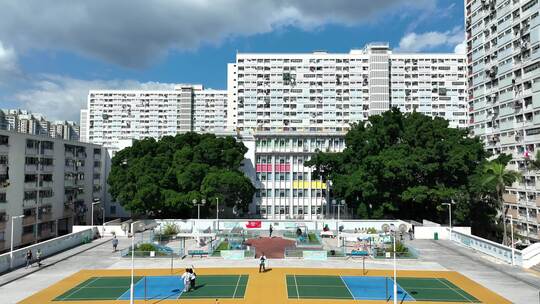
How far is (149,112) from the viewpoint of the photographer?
15962 cm

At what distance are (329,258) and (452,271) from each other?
35.6 ft

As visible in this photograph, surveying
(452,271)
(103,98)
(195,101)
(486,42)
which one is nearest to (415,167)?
(452,271)

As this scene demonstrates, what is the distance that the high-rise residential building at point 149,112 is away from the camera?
15912 cm

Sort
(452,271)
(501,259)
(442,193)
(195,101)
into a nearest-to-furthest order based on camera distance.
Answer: (452,271) < (501,259) < (442,193) < (195,101)

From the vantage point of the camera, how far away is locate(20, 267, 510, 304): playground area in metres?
27.4

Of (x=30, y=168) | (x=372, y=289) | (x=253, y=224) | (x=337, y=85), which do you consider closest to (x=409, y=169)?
(x=253, y=224)

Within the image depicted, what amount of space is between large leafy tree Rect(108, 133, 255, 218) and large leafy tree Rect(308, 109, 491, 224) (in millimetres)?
16200

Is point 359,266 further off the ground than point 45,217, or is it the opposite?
point 45,217

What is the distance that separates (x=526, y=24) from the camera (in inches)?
2611

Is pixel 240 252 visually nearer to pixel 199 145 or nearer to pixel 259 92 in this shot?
pixel 199 145

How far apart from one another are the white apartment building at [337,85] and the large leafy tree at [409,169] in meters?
57.9

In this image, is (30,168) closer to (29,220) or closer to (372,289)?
(29,220)

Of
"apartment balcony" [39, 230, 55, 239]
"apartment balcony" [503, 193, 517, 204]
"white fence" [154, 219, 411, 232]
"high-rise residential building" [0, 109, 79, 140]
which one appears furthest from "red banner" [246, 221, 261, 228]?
"high-rise residential building" [0, 109, 79, 140]

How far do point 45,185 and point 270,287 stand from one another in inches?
1845
